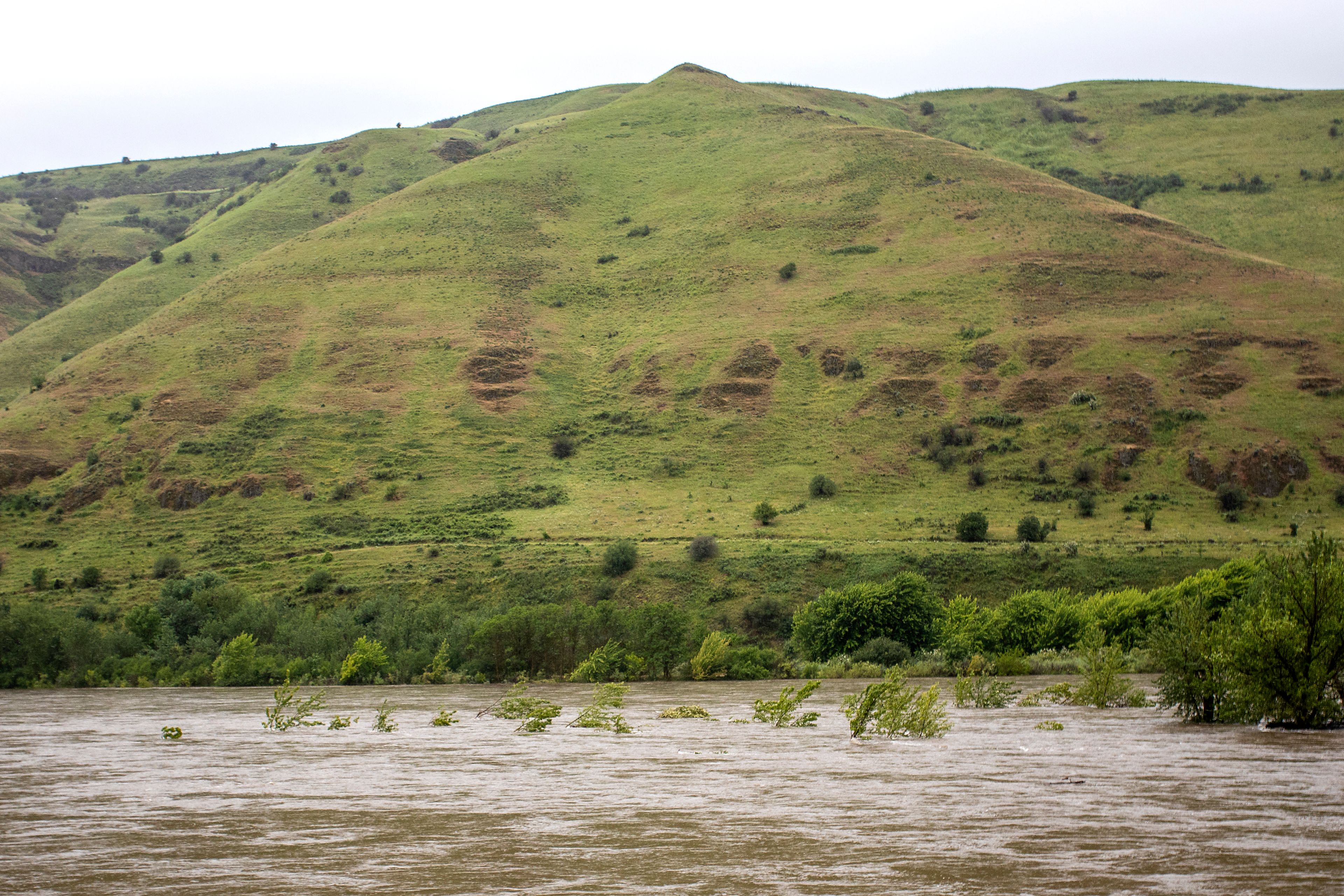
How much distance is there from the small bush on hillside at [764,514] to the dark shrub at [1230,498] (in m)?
31.6

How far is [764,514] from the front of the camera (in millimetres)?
77000

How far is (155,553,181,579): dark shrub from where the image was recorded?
73.5 metres

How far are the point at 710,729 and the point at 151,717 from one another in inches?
777

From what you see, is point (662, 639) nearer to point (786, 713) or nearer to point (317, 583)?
point (786, 713)

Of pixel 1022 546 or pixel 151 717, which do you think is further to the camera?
pixel 1022 546

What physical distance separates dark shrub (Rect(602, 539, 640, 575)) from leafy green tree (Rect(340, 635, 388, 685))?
17974 mm

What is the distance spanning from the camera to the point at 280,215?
515ft

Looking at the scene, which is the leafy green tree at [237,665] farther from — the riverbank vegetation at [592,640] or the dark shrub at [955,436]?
the dark shrub at [955,436]

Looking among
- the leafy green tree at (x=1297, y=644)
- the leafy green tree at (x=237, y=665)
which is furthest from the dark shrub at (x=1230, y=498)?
the leafy green tree at (x=237, y=665)

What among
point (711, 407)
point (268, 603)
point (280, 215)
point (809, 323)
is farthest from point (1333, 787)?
point (280, 215)

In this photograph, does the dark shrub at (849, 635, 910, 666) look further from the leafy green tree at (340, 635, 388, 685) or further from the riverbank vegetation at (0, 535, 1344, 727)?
the leafy green tree at (340, 635, 388, 685)

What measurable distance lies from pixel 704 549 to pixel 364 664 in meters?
24.7

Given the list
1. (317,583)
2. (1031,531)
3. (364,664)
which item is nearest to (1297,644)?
(364,664)

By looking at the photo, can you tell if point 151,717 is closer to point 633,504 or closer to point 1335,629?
point 1335,629
